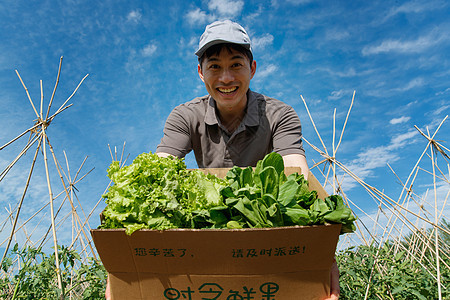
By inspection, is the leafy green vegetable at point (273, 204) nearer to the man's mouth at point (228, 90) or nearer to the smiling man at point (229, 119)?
the smiling man at point (229, 119)

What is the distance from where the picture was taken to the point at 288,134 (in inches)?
101

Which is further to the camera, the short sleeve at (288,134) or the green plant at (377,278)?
the short sleeve at (288,134)

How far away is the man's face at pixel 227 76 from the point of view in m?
2.36

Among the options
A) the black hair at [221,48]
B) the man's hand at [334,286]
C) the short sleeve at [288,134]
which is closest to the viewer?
the man's hand at [334,286]

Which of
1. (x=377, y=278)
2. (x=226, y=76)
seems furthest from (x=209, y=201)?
(x=377, y=278)

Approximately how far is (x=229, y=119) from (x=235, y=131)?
154 mm

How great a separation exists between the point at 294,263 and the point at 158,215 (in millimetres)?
633

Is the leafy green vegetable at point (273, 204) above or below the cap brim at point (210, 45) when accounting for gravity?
below

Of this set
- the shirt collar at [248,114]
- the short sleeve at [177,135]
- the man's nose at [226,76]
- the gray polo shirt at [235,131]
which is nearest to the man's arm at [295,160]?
the gray polo shirt at [235,131]

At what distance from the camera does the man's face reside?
2.36 metres

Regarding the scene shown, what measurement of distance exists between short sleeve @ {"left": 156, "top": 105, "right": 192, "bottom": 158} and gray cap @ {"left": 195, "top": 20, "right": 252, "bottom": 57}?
1.73 ft

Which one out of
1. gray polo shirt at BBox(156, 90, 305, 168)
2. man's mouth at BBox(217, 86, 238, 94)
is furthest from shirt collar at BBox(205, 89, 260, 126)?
man's mouth at BBox(217, 86, 238, 94)

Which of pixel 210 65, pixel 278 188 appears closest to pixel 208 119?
pixel 210 65

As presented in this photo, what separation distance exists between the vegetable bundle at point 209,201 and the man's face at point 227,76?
101 centimetres
